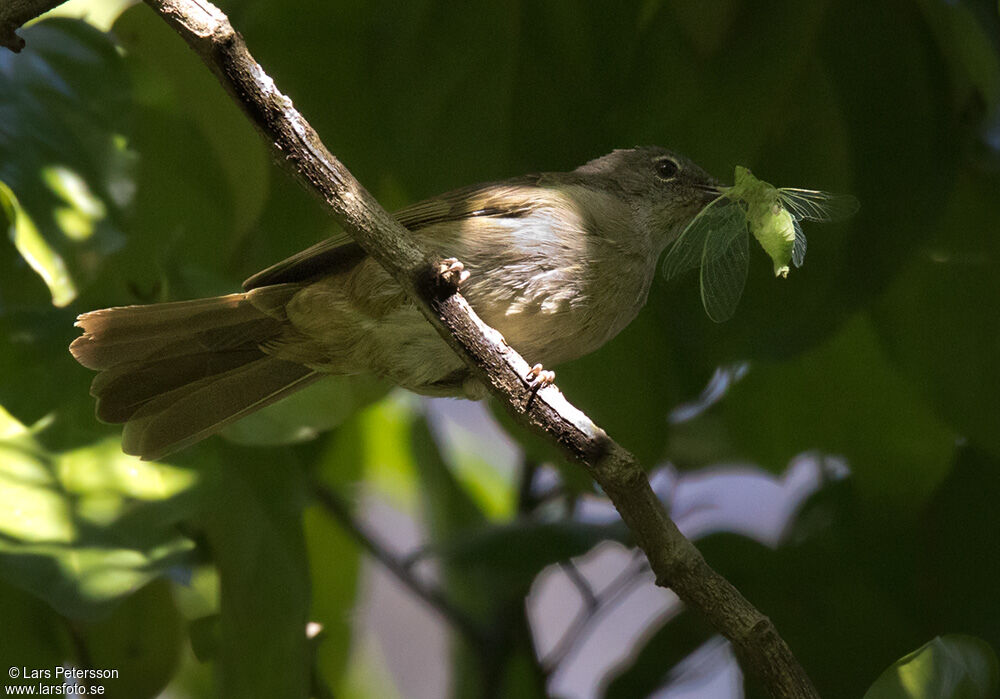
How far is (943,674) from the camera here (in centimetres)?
246

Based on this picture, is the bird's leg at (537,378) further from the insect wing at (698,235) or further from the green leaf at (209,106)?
the green leaf at (209,106)

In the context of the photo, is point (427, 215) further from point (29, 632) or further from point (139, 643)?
point (29, 632)

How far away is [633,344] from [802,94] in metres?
0.87

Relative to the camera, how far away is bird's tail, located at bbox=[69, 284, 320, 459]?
10.6 ft

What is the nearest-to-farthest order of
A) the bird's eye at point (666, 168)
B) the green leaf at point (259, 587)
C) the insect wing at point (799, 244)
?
the insect wing at point (799, 244), the green leaf at point (259, 587), the bird's eye at point (666, 168)

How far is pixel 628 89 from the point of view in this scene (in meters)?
3.19

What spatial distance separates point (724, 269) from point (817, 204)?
11.6 inches

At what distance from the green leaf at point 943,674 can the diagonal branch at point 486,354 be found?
0.21 metres

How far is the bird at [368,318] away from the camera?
3.26 metres

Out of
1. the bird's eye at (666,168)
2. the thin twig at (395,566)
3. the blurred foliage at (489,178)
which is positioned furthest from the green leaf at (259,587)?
the bird's eye at (666,168)

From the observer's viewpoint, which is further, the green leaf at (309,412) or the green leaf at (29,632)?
the green leaf at (309,412)

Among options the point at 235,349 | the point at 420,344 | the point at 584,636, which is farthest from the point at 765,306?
the point at 235,349

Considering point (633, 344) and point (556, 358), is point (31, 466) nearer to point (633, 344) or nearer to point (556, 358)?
point (556, 358)

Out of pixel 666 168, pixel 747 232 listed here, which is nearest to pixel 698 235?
pixel 747 232
